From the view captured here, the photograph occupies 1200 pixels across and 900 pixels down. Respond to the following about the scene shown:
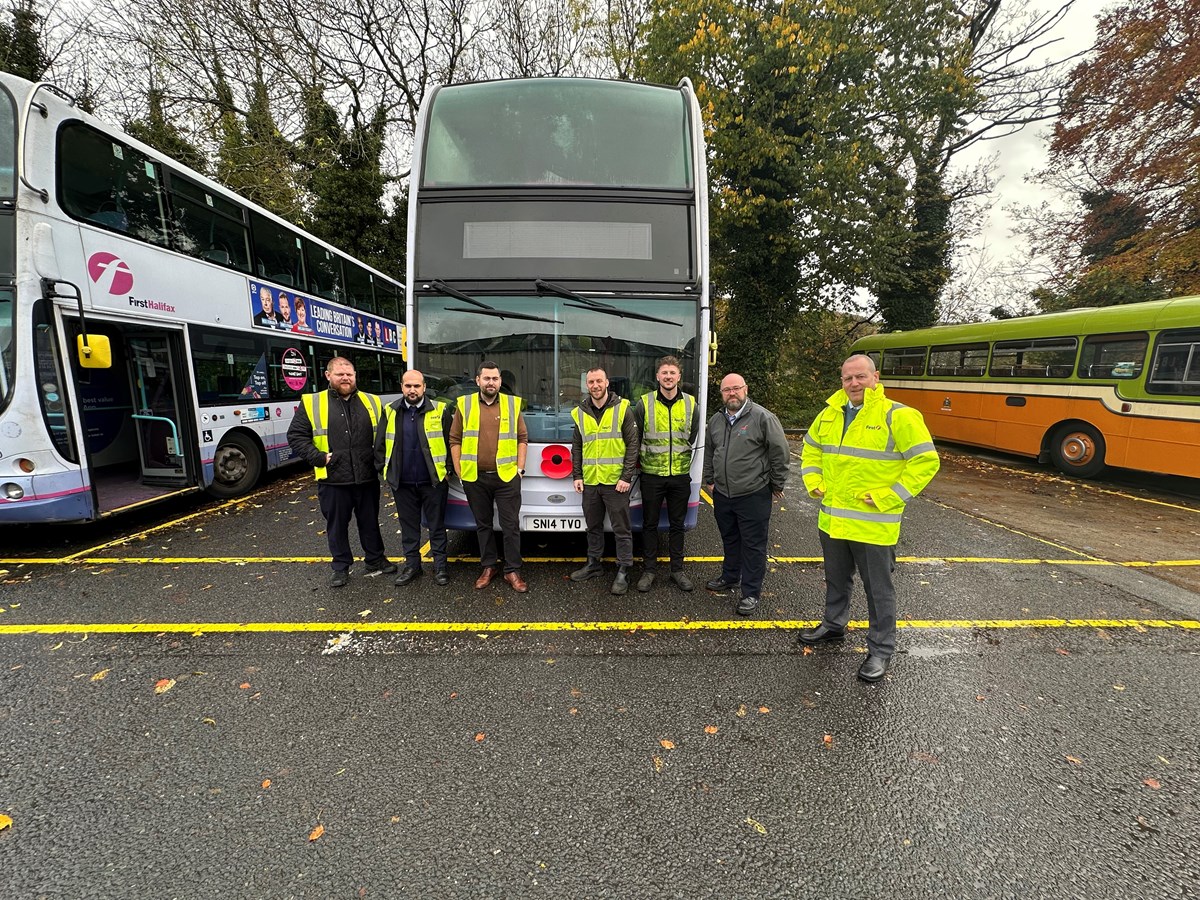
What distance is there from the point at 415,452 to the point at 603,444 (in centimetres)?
163

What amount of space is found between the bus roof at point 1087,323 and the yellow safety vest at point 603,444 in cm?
971

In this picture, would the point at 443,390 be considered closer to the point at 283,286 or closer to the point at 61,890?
the point at 61,890

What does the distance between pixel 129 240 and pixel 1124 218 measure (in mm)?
23287

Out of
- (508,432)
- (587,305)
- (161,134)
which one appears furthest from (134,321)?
(161,134)

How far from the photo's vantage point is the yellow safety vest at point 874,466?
117 inches

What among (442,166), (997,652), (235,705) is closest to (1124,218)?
(997,652)

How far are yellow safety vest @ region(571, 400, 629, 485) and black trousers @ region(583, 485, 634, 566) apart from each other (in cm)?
11

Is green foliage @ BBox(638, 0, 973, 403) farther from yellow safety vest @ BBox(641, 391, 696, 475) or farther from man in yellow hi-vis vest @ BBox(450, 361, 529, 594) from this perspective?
man in yellow hi-vis vest @ BBox(450, 361, 529, 594)

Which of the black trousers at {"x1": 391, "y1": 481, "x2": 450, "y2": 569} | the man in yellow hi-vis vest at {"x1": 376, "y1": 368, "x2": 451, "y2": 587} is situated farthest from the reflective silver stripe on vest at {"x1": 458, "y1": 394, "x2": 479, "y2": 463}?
the black trousers at {"x1": 391, "y1": 481, "x2": 450, "y2": 569}

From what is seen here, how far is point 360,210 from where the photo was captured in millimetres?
16703

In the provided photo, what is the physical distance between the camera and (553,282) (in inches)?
172

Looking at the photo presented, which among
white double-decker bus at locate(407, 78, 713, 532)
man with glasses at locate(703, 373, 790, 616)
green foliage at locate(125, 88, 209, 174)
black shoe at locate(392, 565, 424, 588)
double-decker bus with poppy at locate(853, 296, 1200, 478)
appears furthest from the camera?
green foliage at locate(125, 88, 209, 174)

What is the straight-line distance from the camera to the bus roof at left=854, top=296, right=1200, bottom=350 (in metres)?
7.93

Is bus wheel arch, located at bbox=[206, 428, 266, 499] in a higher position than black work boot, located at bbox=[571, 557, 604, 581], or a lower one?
higher
